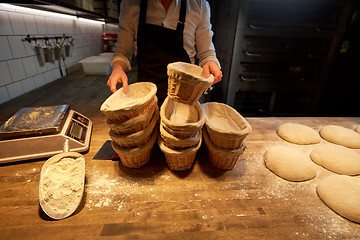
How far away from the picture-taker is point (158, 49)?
4.24ft

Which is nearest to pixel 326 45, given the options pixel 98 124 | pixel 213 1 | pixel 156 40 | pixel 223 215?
pixel 213 1

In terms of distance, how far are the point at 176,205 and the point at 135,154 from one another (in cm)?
31

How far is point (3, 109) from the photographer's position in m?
1.55

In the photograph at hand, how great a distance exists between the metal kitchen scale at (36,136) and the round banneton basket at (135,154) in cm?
31

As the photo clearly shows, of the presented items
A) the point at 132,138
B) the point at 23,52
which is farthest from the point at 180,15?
the point at 23,52

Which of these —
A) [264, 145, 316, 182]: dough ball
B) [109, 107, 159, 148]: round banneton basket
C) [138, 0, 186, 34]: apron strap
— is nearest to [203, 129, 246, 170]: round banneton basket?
[264, 145, 316, 182]: dough ball

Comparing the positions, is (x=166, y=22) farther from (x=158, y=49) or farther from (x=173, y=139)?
(x=173, y=139)

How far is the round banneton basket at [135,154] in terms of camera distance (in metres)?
0.90

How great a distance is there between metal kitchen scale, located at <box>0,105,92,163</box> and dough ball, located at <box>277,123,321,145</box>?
1307 millimetres

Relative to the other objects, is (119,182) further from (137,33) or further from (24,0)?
(24,0)

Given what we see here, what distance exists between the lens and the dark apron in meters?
1.20

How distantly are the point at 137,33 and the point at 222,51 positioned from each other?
1679mm

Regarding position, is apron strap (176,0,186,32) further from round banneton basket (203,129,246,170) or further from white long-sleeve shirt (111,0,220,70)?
round banneton basket (203,129,246,170)

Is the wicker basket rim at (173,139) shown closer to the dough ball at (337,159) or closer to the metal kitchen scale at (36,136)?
the metal kitchen scale at (36,136)
